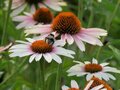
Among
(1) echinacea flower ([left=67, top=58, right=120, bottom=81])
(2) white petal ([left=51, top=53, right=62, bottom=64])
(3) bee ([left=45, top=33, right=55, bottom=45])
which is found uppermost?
(3) bee ([left=45, top=33, right=55, bottom=45])

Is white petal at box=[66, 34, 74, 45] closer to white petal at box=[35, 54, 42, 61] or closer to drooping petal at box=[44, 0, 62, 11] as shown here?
white petal at box=[35, 54, 42, 61]

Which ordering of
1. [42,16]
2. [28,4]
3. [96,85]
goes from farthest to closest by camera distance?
1. [28,4]
2. [42,16]
3. [96,85]

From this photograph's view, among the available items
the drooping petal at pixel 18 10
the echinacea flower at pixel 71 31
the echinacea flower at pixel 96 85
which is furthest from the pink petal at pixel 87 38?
the drooping petal at pixel 18 10

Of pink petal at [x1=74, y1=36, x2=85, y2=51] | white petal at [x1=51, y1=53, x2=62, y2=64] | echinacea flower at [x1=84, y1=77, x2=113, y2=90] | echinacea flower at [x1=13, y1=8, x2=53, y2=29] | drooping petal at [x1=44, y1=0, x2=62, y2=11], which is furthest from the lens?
drooping petal at [x1=44, y1=0, x2=62, y2=11]

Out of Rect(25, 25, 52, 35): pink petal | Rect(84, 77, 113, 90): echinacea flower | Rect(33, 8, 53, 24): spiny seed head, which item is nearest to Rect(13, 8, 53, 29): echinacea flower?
Rect(33, 8, 53, 24): spiny seed head

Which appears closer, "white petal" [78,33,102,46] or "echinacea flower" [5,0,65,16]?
"white petal" [78,33,102,46]

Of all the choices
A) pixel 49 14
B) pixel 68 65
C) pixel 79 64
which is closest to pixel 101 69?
pixel 79 64

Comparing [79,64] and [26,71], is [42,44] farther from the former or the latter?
[26,71]

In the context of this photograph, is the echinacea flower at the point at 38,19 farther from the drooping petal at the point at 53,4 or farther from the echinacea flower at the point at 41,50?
the echinacea flower at the point at 41,50

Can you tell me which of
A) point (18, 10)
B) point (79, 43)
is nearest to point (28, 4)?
point (18, 10)

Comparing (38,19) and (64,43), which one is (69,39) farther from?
(38,19)
